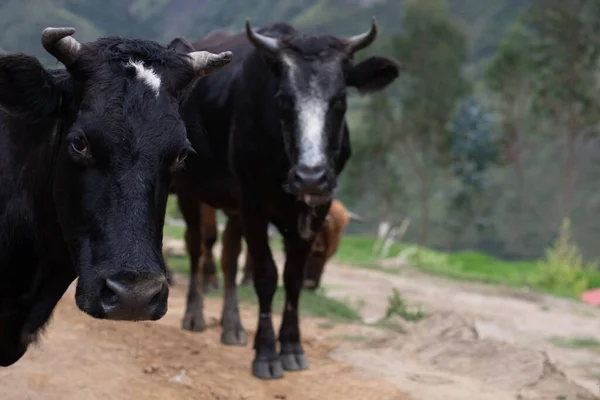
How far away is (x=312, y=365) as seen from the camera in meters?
6.61

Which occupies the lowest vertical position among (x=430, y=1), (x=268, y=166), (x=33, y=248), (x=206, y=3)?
(x=33, y=248)

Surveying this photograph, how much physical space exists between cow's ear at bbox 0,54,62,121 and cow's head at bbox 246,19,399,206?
2401 millimetres

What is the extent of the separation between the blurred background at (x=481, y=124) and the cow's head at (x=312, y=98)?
13.7 meters

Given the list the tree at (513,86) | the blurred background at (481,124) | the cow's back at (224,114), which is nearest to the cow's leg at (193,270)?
the cow's back at (224,114)

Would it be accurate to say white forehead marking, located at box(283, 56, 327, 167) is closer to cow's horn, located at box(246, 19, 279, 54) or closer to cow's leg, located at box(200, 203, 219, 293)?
cow's horn, located at box(246, 19, 279, 54)

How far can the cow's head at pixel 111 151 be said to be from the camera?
332 cm

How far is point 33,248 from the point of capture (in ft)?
13.5

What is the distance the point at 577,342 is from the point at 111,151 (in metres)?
7.04

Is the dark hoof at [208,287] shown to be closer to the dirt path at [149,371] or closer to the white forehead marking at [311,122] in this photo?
the dirt path at [149,371]

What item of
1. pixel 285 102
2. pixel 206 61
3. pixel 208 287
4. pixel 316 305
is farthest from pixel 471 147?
pixel 206 61

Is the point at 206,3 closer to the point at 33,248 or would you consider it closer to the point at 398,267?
the point at 398,267

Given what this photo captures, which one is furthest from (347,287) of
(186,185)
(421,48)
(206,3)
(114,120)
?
(421,48)

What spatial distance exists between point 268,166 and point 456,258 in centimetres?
1604

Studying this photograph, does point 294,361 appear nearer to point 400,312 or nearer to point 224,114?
point 224,114
